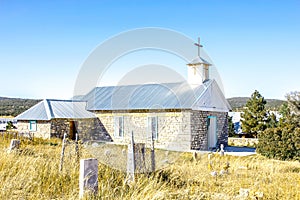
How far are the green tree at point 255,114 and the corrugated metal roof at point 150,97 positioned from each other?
4.52 metres

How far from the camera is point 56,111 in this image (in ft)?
69.4

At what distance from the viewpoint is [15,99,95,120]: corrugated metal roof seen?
2072 centimetres

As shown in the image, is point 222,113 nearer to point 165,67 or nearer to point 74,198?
point 165,67

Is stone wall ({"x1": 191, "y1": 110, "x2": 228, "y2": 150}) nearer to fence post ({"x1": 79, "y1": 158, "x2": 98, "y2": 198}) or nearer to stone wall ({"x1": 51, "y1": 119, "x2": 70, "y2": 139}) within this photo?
stone wall ({"x1": 51, "y1": 119, "x2": 70, "y2": 139})

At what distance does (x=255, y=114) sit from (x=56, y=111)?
1462cm

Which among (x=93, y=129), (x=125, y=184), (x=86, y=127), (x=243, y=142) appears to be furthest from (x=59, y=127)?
(x=125, y=184)

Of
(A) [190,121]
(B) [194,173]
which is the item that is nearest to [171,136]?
(A) [190,121]

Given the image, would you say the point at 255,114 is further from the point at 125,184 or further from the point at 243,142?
the point at 125,184

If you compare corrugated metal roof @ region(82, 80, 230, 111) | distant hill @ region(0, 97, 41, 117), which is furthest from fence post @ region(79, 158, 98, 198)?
distant hill @ region(0, 97, 41, 117)

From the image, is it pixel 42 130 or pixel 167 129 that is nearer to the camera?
pixel 167 129

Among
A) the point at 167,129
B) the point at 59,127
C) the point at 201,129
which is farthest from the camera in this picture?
the point at 59,127

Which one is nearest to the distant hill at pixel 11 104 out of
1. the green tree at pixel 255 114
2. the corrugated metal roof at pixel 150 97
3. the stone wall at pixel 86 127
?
the stone wall at pixel 86 127

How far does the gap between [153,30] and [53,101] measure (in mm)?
15090

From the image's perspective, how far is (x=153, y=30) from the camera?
8.97m
